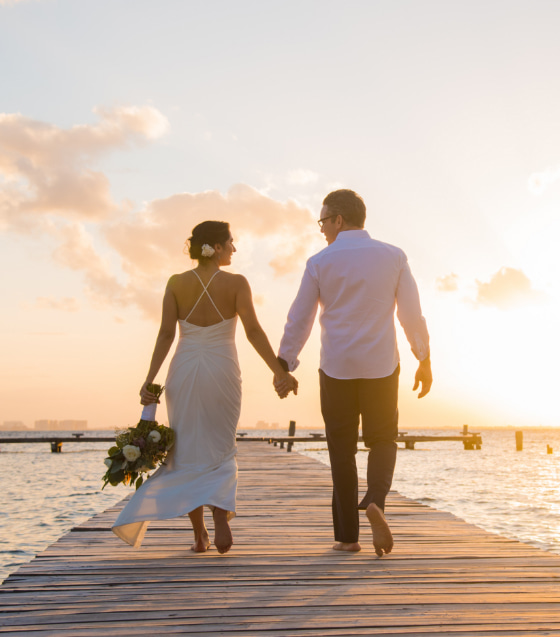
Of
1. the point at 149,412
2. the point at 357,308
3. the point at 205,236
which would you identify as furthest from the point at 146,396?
the point at 357,308

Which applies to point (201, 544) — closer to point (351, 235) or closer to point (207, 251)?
point (207, 251)

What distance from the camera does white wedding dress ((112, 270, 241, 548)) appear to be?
3.89 m

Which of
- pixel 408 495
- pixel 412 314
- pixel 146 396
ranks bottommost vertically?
pixel 408 495

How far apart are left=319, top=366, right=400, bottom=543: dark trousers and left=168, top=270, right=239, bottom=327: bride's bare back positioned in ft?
2.50

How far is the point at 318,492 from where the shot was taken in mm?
7645

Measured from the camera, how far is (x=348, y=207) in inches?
159

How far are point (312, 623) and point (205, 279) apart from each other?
88.2 inches

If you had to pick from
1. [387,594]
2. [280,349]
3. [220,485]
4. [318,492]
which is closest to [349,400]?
[280,349]

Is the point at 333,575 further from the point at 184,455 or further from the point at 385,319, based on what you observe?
the point at 385,319

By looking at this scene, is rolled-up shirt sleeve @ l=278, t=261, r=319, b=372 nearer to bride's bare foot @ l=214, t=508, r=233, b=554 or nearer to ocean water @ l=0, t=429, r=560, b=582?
bride's bare foot @ l=214, t=508, r=233, b=554

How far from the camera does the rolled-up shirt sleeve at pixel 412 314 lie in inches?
154

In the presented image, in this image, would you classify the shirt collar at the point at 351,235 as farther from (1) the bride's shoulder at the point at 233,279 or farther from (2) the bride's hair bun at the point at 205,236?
(2) the bride's hair bun at the point at 205,236

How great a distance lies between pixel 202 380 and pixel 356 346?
98 cm

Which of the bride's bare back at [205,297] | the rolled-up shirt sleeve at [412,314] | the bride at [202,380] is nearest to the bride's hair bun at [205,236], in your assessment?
the bride at [202,380]
